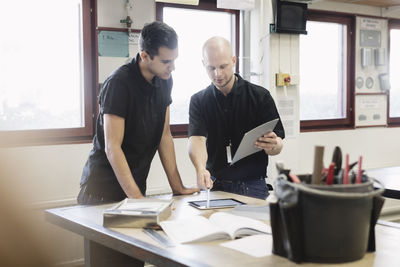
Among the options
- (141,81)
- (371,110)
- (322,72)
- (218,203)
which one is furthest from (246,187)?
(371,110)

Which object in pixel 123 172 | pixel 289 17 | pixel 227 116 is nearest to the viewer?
pixel 123 172

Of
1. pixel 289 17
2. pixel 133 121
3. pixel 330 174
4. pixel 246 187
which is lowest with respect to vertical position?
pixel 246 187

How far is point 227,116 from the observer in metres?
2.80

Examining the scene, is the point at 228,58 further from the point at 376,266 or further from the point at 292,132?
the point at 292,132

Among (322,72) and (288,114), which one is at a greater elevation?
(322,72)

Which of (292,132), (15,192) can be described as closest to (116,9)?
(292,132)

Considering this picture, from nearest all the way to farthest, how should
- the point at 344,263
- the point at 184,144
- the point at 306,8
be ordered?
the point at 344,263, the point at 184,144, the point at 306,8

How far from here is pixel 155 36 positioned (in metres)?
2.30

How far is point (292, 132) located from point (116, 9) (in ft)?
5.89

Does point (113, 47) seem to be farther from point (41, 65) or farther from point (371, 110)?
point (371, 110)

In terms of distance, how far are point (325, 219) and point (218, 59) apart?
4.67 ft

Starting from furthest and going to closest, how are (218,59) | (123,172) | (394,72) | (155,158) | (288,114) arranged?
(394,72), (288,114), (155,158), (218,59), (123,172)

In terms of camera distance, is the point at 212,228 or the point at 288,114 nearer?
the point at 212,228

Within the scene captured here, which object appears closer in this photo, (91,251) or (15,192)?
(15,192)
